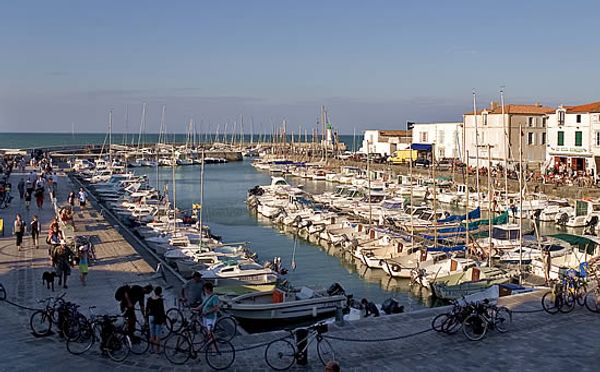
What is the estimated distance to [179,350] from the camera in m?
11.6

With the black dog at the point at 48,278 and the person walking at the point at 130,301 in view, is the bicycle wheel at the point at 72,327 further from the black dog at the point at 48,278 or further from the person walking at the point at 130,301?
the black dog at the point at 48,278

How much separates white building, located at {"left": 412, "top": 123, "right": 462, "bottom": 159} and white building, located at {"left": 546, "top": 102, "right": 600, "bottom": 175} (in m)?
A: 15.5

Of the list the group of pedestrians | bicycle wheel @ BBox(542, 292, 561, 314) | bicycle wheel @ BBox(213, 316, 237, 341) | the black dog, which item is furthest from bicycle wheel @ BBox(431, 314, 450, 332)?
the black dog

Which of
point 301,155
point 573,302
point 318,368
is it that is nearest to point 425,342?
point 318,368

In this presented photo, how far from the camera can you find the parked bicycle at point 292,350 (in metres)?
11.4

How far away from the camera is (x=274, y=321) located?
19172mm

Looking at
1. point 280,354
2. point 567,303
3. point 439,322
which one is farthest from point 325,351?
point 567,303

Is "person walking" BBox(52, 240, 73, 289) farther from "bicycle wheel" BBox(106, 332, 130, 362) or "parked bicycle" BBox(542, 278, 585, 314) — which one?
"parked bicycle" BBox(542, 278, 585, 314)

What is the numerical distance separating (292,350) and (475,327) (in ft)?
12.2

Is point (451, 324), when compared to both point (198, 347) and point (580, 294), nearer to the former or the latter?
point (580, 294)

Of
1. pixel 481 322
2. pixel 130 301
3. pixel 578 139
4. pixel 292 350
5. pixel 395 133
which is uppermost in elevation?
pixel 395 133

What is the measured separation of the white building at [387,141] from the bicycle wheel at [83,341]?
7987 centimetres

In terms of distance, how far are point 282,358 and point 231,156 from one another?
402 ft

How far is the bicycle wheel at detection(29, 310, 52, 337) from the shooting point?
1327 centimetres
